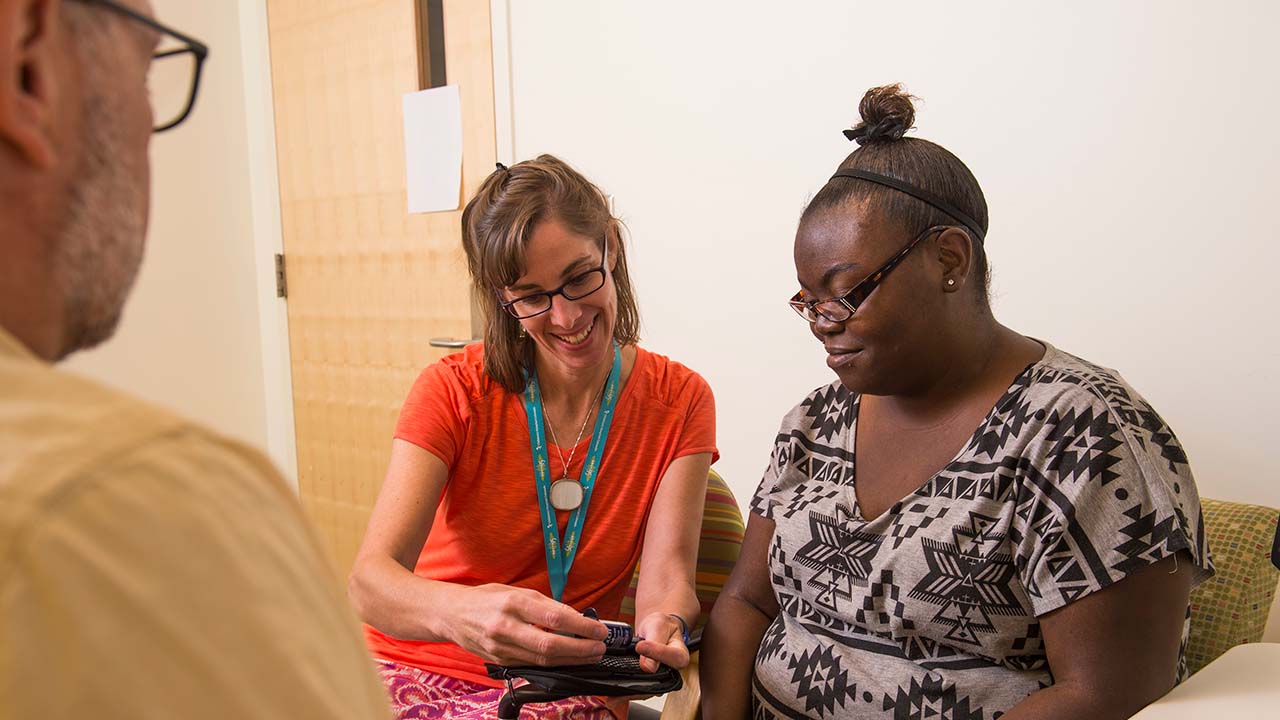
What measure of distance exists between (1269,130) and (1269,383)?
0.46 meters

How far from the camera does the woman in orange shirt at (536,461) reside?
1.70 meters

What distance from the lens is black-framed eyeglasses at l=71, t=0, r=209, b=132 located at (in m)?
0.63

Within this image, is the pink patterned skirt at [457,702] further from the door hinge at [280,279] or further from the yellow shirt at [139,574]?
the door hinge at [280,279]

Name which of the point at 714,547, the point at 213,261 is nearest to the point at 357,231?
the point at 213,261

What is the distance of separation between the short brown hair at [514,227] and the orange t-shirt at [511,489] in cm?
6

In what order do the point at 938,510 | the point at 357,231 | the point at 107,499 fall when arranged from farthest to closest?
the point at 357,231, the point at 938,510, the point at 107,499

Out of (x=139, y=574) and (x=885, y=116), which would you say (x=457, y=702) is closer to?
(x=885, y=116)

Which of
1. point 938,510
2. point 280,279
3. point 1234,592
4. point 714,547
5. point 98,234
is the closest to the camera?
point 98,234

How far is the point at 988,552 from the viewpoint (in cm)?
131

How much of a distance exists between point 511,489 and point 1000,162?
50.1 inches

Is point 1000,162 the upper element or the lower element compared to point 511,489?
upper

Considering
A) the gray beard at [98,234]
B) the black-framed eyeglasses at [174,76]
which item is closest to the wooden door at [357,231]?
the black-framed eyeglasses at [174,76]

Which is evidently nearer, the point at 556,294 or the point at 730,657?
the point at 730,657

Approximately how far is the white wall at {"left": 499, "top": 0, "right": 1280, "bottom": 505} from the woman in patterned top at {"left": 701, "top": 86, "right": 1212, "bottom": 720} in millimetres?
614
